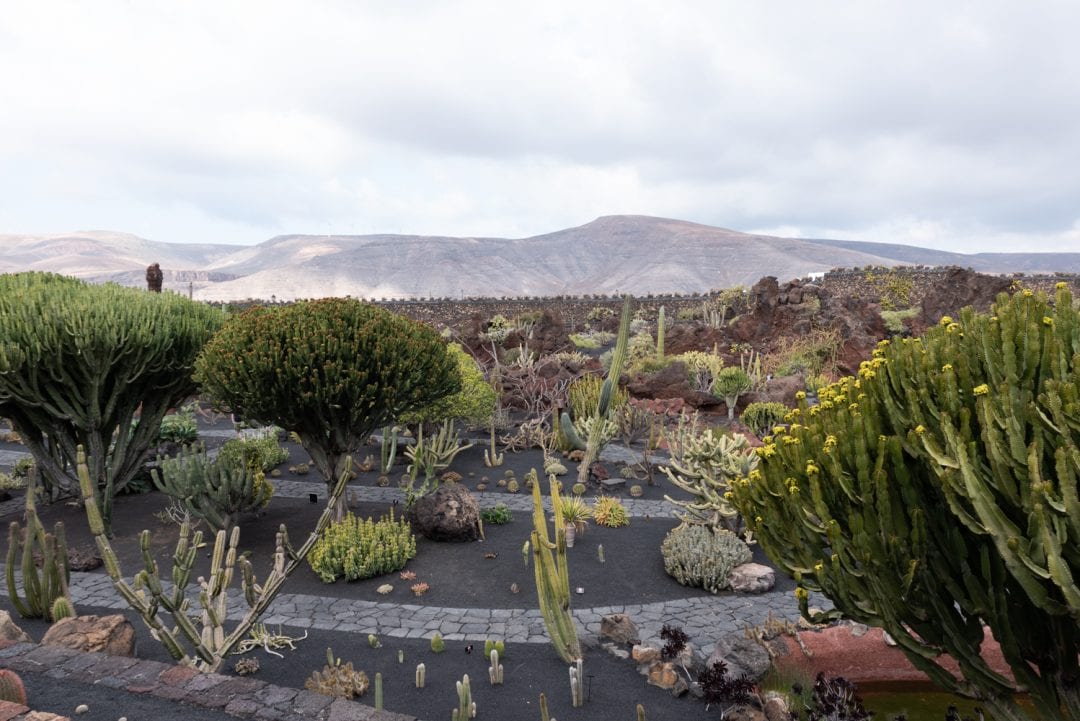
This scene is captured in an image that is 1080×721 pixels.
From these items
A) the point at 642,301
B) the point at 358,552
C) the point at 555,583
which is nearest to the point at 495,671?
the point at 555,583

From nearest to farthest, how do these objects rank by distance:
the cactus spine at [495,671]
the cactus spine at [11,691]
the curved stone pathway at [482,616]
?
the cactus spine at [11,691] → the cactus spine at [495,671] → the curved stone pathway at [482,616]

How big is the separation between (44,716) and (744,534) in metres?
7.83

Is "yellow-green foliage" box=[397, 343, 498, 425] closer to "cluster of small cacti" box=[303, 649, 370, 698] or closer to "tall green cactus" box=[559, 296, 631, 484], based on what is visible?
"tall green cactus" box=[559, 296, 631, 484]

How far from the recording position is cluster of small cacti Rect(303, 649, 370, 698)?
18.4 feet

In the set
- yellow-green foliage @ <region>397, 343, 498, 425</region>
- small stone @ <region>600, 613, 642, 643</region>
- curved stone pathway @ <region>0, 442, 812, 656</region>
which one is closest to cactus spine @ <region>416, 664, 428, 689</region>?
curved stone pathway @ <region>0, 442, 812, 656</region>

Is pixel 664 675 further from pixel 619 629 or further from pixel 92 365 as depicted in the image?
pixel 92 365

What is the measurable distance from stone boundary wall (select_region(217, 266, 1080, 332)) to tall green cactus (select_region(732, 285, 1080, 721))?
109 ft

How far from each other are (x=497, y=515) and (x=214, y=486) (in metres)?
4.31

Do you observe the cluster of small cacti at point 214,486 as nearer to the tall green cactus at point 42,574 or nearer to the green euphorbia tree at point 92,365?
the green euphorbia tree at point 92,365

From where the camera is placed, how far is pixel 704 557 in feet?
26.9

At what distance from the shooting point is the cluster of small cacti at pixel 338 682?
562 centimetres

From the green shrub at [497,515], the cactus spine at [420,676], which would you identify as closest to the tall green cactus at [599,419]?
the green shrub at [497,515]

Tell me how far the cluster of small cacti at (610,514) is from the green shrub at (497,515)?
4.84 ft

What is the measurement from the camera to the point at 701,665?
600cm
